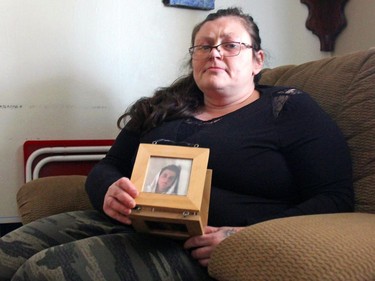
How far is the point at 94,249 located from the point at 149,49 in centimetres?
104

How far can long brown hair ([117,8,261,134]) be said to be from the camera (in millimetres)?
1099

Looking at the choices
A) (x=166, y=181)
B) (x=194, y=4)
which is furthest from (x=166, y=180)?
(x=194, y=4)

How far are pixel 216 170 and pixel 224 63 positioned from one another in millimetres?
287

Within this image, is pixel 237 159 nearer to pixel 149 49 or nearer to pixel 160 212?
pixel 160 212

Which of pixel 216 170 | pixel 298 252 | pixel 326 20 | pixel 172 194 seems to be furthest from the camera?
pixel 326 20

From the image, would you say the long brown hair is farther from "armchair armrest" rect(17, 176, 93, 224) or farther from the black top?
"armchair armrest" rect(17, 176, 93, 224)

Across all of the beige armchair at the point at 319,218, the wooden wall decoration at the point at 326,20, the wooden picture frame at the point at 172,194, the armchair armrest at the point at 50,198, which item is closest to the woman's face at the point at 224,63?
the beige armchair at the point at 319,218

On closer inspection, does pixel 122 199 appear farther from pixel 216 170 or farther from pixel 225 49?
pixel 225 49

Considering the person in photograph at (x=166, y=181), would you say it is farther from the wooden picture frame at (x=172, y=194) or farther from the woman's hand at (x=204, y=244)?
the woman's hand at (x=204, y=244)

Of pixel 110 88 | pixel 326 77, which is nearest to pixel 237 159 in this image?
pixel 326 77

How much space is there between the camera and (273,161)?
94 centimetres

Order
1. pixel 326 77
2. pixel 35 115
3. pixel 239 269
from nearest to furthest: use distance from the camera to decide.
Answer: pixel 239 269, pixel 326 77, pixel 35 115

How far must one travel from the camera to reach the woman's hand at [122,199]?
0.72m

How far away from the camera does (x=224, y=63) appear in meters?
1.05
